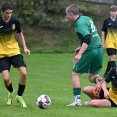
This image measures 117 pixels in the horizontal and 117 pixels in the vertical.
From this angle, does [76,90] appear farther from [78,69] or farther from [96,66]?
[96,66]

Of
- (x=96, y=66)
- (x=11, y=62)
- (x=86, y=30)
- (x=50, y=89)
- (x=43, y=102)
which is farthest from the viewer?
(x=50, y=89)

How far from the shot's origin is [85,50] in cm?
1013

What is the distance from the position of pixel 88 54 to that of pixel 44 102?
5.02ft

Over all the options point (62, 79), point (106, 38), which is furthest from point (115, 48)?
point (62, 79)

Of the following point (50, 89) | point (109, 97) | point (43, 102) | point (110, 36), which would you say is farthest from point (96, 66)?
point (110, 36)

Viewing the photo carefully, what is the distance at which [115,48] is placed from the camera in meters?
15.4

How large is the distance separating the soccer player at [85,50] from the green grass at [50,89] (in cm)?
52

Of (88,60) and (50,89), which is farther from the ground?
(88,60)

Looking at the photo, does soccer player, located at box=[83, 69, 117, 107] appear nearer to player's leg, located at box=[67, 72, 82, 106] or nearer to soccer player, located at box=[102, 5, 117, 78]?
player's leg, located at box=[67, 72, 82, 106]

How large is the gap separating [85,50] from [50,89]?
3.08 meters

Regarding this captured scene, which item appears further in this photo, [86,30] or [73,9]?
[73,9]

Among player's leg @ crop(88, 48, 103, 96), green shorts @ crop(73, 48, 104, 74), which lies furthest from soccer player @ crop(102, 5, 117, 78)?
green shorts @ crop(73, 48, 104, 74)

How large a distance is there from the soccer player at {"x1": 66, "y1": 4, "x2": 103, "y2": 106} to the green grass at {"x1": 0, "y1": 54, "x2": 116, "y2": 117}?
1.72ft

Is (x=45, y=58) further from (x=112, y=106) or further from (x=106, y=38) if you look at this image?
(x=112, y=106)
